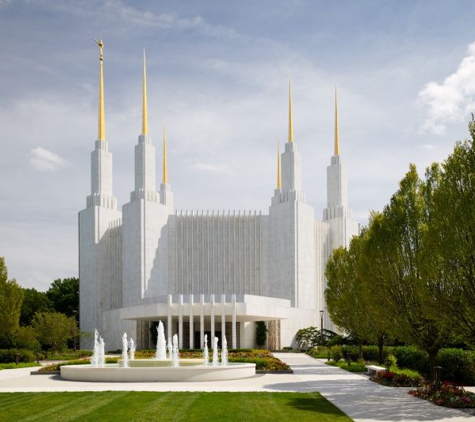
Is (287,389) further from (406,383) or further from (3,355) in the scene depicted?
(3,355)

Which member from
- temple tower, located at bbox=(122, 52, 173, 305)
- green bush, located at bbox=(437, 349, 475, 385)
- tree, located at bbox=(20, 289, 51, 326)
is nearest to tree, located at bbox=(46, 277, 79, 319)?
tree, located at bbox=(20, 289, 51, 326)

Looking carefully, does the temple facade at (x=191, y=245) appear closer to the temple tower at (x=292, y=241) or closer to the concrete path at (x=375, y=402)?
the temple tower at (x=292, y=241)

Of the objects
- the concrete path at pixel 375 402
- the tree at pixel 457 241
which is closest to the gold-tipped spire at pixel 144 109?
the concrete path at pixel 375 402

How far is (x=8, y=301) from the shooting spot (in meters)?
39.2

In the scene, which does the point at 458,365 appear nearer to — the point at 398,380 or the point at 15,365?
the point at 398,380

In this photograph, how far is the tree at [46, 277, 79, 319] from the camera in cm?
7681

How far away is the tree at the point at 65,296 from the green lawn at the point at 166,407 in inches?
2342

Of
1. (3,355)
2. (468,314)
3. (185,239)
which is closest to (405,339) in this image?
(468,314)

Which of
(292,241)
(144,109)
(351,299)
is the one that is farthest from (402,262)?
(144,109)

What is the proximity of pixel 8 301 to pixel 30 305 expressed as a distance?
31.7 m

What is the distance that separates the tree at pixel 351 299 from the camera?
30.8 metres

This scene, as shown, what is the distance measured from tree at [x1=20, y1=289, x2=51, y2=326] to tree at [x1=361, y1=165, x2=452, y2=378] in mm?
52769

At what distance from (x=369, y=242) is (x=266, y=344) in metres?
38.2

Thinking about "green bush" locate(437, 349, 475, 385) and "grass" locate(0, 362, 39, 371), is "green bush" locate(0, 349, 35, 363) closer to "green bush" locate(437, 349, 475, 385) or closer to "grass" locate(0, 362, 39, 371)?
"grass" locate(0, 362, 39, 371)
